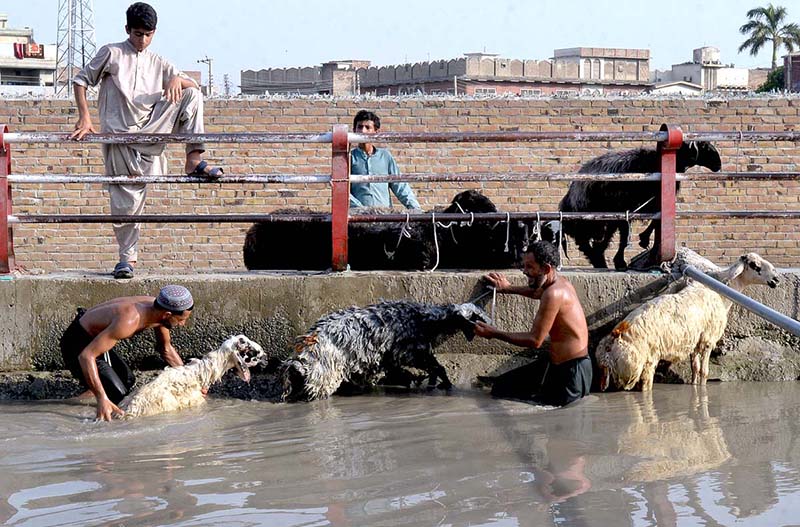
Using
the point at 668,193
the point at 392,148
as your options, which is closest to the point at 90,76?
the point at 668,193

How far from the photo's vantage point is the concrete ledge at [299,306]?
8.09 metres

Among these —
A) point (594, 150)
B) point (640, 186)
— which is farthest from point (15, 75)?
point (640, 186)

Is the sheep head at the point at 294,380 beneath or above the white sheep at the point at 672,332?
beneath

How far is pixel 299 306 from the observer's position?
326 inches

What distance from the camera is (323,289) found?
828 cm

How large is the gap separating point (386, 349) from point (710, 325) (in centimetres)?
242

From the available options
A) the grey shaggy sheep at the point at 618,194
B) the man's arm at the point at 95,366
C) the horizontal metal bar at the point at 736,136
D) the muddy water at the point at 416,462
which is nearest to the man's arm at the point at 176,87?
the man's arm at the point at 95,366

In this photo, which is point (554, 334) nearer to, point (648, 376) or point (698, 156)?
point (648, 376)

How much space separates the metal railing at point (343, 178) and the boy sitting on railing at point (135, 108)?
0.22m

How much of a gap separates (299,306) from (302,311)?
0.04 metres

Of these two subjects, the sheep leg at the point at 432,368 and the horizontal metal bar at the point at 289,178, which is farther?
the horizontal metal bar at the point at 289,178

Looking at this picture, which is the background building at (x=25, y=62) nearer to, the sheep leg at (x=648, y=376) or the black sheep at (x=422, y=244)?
the black sheep at (x=422, y=244)

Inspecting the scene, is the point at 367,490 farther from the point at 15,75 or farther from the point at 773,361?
the point at 15,75

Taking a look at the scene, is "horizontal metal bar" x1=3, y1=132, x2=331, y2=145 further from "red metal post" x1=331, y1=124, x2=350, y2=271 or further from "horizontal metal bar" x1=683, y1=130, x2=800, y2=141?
"horizontal metal bar" x1=683, y1=130, x2=800, y2=141
